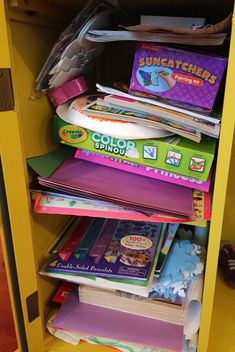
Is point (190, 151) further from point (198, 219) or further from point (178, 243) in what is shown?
point (178, 243)

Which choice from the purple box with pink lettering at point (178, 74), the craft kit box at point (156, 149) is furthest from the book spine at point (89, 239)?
the purple box with pink lettering at point (178, 74)

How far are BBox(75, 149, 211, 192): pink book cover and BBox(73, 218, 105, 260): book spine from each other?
0.21 metres

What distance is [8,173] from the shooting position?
56cm

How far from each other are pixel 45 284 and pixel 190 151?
1.45ft

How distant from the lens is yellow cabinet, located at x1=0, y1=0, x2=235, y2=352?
1.68ft

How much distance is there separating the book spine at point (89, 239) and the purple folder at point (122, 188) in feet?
0.63

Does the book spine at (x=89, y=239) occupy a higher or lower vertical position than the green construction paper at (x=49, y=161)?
lower

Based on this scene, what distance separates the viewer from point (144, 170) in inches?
24.7

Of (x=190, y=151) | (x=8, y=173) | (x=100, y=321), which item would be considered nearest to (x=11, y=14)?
(x=8, y=173)

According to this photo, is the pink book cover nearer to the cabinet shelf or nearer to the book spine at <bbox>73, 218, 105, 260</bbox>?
the book spine at <bbox>73, 218, 105, 260</bbox>

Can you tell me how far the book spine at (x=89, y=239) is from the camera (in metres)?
0.74

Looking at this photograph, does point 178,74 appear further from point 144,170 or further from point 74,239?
point 74,239

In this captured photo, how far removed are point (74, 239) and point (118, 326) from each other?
0.22 metres

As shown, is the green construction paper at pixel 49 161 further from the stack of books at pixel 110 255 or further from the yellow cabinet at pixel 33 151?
A: the stack of books at pixel 110 255
